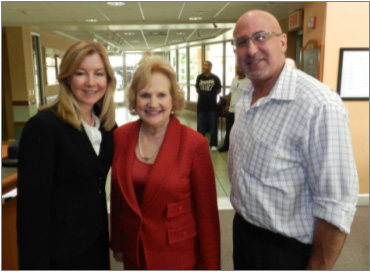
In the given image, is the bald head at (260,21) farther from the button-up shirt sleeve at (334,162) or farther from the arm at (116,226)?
the arm at (116,226)

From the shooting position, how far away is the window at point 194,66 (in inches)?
527

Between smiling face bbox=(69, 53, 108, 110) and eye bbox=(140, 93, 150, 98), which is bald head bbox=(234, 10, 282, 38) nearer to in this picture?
eye bbox=(140, 93, 150, 98)

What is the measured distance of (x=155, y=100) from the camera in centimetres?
153

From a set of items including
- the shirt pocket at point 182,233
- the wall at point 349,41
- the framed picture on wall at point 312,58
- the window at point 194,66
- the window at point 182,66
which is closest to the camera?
the shirt pocket at point 182,233

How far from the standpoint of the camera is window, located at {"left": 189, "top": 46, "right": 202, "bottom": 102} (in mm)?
13384

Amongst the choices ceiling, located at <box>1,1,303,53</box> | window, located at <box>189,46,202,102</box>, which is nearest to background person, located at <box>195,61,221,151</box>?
ceiling, located at <box>1,1,303,53</box>

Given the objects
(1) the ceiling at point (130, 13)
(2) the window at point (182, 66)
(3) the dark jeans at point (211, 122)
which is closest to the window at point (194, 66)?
(2) the window at point (182, 66)

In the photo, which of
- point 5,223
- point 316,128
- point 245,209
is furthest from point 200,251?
point 5,223

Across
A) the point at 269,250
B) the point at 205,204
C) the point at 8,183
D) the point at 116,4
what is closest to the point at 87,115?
the point at 205,204

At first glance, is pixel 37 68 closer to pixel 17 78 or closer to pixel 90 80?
pixel 17 78

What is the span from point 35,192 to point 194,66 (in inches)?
514

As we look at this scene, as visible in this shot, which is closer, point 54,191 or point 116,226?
point 54,191

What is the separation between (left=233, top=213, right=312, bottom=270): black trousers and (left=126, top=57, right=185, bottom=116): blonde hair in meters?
0.69

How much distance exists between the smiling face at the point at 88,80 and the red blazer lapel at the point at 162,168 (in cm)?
40
